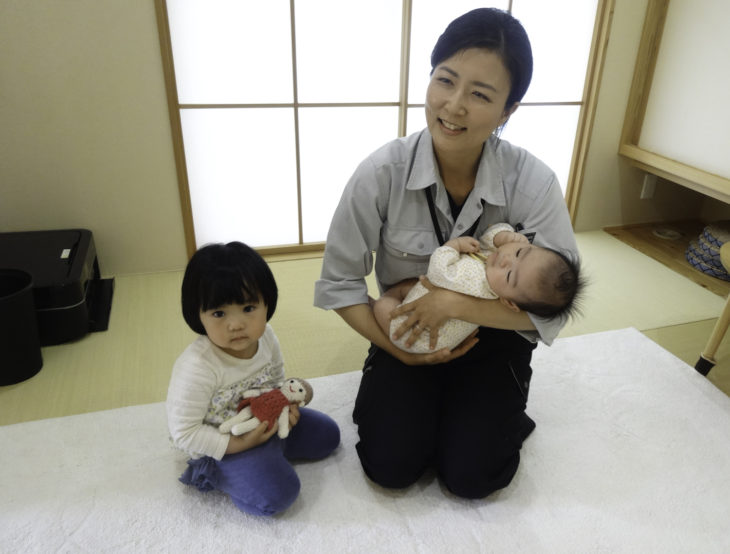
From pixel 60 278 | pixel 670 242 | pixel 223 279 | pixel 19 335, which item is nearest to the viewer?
pixel 223 279

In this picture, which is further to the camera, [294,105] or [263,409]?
[294,105]

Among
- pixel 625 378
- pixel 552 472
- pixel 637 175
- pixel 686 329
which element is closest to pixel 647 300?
pixel 686 329

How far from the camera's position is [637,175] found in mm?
3172

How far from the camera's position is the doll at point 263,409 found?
1348 mm

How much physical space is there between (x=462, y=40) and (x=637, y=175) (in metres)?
2.27

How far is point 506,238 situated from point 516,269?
0.46 feet

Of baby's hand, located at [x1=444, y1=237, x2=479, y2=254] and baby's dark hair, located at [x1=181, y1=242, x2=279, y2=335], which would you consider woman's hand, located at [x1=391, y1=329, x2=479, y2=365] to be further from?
baby's dark hair, located at [x1=181, y1=242, x2=279, y2=335]

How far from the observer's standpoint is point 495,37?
1.29 m

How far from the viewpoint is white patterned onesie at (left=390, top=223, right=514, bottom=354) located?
1.39m

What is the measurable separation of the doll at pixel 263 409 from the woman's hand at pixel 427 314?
1.05ft

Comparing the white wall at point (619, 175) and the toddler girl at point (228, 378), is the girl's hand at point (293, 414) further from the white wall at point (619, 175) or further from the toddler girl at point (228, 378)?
the white wall at point (619, 175)

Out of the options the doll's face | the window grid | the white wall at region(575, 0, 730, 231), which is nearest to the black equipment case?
the window grid

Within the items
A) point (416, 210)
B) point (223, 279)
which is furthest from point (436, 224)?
point (223, 279)

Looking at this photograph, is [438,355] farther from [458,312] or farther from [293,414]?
[293,414]
